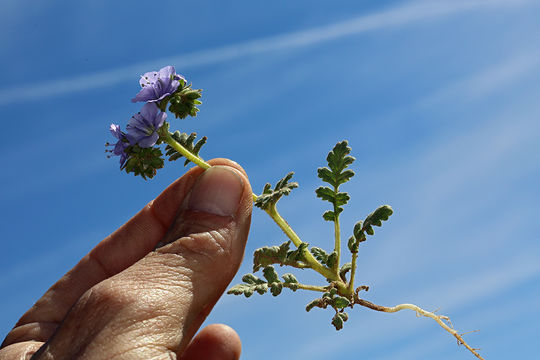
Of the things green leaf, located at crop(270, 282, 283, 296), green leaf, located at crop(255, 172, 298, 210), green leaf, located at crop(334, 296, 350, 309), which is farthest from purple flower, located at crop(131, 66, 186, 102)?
green leaf, located at crop(334, 296, 350, 309)

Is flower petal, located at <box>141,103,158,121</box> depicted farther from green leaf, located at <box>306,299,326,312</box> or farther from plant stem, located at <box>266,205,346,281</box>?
green leaf, located at <box>306,299,326,312</box>

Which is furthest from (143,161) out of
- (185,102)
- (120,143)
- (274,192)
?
(274,192)

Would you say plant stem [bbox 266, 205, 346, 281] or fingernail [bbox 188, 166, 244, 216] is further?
plant stem [bbox 266, 205, 346, 281]

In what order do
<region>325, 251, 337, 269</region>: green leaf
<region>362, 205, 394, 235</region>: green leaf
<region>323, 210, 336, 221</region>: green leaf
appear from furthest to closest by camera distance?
<region>323, 210, 336, 221</region>: green leaf, <region>325, 251, 337, 269</region>: green leaf, <region>362, 205, 394, 235</region>: green leaf

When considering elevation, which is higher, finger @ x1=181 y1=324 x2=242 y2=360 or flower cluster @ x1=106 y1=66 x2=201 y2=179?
flower cluster @ x1=106 y1=66 x2=201 y2=179

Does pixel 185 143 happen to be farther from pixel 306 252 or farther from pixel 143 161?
pixel 306 252

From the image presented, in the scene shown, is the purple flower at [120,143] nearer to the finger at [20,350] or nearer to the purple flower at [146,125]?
the purple flower at [146,125]

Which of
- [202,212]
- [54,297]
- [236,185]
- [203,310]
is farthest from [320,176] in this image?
[54,297]

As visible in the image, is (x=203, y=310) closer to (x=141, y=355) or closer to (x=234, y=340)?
(x=141, y=355)
